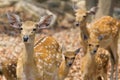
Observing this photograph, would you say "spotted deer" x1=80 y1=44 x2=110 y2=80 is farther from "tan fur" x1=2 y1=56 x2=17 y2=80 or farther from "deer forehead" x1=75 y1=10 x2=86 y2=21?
"tan fur" x1=2 y1=56 x2=17 y2=80

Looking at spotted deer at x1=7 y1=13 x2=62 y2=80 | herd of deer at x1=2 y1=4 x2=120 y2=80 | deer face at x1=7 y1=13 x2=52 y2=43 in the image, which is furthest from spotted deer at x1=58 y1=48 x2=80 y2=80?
deer face at x1=7 y1=13 x2=52 y2=43

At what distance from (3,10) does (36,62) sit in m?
12.7

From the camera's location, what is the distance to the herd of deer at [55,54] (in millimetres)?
6414

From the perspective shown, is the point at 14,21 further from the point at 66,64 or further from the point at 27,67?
the point at 66,64

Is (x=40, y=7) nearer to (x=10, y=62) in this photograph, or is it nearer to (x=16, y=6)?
(x=16, y=6)

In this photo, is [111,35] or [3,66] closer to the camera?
[3,66]

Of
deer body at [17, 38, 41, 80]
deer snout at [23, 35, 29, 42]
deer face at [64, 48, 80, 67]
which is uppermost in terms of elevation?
deer snout at [23, 35, 29, 42]

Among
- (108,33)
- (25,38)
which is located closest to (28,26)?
(25,38)

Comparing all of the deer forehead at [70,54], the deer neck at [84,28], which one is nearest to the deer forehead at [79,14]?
the deer neck at [84,28]

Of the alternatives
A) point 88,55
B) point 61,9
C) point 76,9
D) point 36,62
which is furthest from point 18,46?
point 61,9

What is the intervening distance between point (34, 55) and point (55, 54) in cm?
110

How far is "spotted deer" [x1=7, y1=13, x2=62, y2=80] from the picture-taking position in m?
6.21

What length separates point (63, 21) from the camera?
796 inches

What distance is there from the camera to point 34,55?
666 centimetres
